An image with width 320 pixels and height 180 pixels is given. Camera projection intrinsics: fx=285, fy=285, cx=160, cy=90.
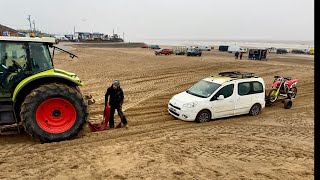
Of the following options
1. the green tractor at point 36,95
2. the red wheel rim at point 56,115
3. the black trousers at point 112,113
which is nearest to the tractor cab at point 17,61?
the green tractor at point 36,95

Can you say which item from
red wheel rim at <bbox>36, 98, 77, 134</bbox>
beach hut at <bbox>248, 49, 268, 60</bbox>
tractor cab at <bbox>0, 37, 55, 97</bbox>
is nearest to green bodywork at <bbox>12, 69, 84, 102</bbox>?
tractor cab at <bbox>0, 37, 55, 97</bbox>

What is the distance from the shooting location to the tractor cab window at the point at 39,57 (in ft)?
23.5

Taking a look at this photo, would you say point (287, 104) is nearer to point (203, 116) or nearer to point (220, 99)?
point (220, 99)

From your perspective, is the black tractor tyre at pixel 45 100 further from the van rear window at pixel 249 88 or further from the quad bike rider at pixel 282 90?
the quad bike rider at pixel 282 90

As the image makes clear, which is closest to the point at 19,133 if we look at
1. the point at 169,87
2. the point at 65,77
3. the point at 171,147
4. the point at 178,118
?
the point at 65,77

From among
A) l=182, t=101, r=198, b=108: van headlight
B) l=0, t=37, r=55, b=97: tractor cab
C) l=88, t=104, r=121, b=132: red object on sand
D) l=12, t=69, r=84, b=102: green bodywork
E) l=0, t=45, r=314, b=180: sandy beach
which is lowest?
l=0, t=45, r=314, b=180: sandy beach

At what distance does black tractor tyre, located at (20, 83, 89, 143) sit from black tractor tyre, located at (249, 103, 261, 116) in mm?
6465

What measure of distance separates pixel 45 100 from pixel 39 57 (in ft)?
3.86

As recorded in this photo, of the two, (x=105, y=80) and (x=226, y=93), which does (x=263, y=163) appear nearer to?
(x=226, y=93)

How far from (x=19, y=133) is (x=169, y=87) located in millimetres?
9787

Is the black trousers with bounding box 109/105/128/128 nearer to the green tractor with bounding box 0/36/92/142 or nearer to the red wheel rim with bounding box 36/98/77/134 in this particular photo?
the green tractor with bounding box 0/36/92/142

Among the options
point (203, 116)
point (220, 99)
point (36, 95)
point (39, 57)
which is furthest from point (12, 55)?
point (220, 99)

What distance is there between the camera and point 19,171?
5.65 metres

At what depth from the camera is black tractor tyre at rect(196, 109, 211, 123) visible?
974 centimetres
